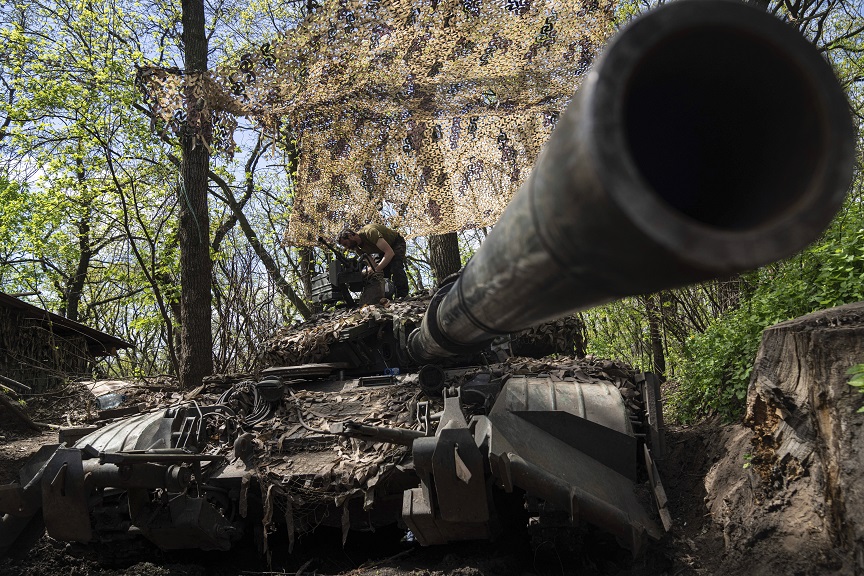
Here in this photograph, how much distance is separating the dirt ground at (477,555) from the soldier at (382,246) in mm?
2683

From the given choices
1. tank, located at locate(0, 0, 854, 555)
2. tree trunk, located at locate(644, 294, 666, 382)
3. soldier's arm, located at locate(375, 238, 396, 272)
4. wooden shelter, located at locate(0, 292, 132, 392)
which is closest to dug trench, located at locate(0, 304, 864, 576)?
tank, located at locate(0, 0, 854, 555)

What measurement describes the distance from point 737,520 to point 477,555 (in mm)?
1630

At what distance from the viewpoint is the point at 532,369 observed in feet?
17.1

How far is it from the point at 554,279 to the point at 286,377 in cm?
471

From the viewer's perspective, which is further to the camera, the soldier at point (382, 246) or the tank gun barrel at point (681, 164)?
the soldier at point (382, 246)

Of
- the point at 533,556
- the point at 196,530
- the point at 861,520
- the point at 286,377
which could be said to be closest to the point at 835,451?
the point at 861,520

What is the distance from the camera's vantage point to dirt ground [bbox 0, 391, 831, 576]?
163 inches

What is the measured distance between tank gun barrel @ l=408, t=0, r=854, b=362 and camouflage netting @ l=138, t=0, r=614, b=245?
6239 millimetres

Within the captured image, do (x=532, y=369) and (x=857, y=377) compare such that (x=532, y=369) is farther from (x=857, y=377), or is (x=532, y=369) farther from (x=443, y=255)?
(x=443, y=255)

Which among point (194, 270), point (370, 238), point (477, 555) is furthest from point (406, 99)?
point (477, 555)

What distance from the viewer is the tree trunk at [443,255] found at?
11008 mm

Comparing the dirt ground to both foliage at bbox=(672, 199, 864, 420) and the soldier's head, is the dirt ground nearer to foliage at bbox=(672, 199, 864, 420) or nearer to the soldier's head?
foliage at bbox=(672, 199, 864, 420)

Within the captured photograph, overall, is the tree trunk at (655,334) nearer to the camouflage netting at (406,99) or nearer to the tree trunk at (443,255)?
the tree trunk at (443,255)

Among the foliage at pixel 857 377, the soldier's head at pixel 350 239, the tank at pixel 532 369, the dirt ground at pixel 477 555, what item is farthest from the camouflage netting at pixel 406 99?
the foliage at pixel 857 377
